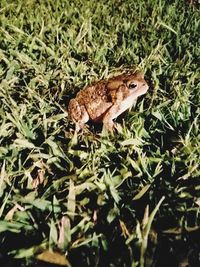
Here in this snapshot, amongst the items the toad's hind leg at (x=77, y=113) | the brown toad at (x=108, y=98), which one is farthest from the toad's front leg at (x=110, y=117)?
the toad's hind leg at (x=77, y=113)

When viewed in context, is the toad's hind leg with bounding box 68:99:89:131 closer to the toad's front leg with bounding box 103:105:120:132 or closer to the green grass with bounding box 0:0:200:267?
the green grass with bounding box 0:0:200:267

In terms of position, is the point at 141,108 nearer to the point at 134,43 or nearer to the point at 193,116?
the point at 193,116

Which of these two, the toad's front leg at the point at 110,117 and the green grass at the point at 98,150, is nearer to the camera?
the green grass at the point at 98,150

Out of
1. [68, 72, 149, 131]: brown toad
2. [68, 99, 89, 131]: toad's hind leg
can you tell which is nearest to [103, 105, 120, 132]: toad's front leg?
[68, 72, 149, 131]: brown toad

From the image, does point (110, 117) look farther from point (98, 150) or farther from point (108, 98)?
point (98, 150)

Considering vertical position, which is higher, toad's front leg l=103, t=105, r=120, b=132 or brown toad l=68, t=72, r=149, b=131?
brown toad l=68, t=72, r=149, b=131

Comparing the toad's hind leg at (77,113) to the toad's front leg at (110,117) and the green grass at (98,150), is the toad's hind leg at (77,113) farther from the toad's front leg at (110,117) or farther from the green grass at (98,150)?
the toad's front leg at (110,117)

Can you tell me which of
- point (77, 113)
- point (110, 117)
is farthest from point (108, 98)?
point (77, 113)

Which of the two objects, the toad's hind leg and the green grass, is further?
the toad's hind leg
